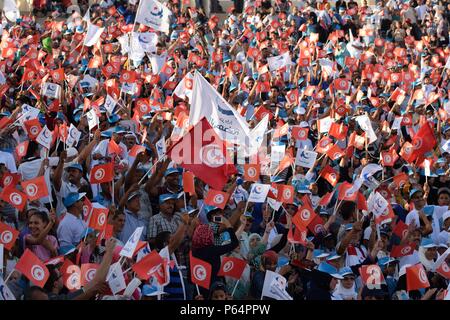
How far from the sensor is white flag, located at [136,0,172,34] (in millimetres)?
18766

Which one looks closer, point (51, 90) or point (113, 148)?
point (113, 148)

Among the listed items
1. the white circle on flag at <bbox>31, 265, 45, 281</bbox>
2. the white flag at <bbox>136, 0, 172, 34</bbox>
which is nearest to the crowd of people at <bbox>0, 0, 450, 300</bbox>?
the white circle on flag at <bbox>31, 265, 45, 281</bbox>

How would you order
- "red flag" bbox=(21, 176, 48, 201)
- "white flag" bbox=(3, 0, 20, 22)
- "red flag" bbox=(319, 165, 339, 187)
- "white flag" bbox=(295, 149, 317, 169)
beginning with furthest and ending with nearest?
"white flag" bbox=(3, 0, 20, 22), "white flag" bbox=(295, 149, 317, 169), "red flag" bbox=(319, 165, 339, 187), "red flag" bbox=(21, 176, 48, 201)

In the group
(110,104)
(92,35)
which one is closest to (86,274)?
(110,104)

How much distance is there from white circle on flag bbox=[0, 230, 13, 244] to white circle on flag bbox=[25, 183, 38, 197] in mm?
1169

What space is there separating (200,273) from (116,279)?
3.00 ft

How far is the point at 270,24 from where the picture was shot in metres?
23.8

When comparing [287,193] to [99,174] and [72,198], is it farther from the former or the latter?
[72,198]

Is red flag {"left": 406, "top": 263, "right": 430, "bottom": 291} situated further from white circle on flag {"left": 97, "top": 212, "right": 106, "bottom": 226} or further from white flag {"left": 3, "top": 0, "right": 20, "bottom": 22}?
white flag {"left": 3, "top": 0, "right": 20, "bottom": 22}

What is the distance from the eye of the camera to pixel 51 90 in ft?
50.5

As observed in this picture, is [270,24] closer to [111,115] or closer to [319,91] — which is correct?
[319,91]

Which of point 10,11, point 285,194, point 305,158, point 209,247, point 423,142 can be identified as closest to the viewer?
point 209,247
